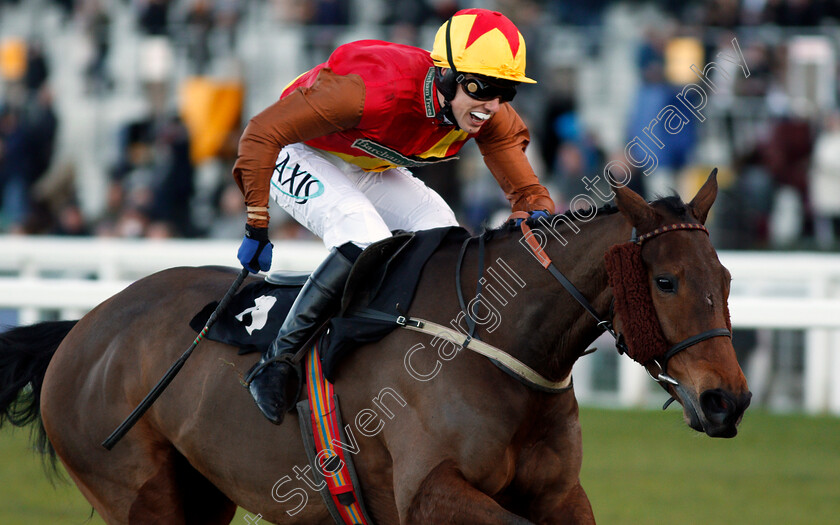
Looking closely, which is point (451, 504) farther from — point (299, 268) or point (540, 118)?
point (540, 118)

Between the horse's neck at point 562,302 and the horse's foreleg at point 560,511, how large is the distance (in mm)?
384

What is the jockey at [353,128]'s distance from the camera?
3.53m

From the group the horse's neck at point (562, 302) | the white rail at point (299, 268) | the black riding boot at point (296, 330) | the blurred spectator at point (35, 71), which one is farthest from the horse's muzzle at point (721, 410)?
the blurred spectator at point (35, 71)

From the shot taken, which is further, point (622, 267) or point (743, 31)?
point (743, 31)

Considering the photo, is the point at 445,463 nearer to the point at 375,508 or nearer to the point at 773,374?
the point at 375,508

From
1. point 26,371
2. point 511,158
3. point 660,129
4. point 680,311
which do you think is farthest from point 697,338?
point 660,129

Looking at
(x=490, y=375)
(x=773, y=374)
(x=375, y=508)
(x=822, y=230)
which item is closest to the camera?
(x=490, y=375)

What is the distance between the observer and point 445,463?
3.26 metres

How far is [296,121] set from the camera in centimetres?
353

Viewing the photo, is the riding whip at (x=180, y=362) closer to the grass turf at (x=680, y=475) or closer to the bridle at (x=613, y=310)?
the bridle at (x=613, y=310)

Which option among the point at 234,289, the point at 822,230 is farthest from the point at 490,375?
the point at 822,230

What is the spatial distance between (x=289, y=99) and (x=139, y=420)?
1340 millimetres

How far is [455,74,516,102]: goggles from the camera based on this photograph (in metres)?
3.52

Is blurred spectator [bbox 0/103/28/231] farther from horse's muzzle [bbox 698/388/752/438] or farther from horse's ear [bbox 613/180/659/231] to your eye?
horse's muzzle [bbox 698/388/752/438]
